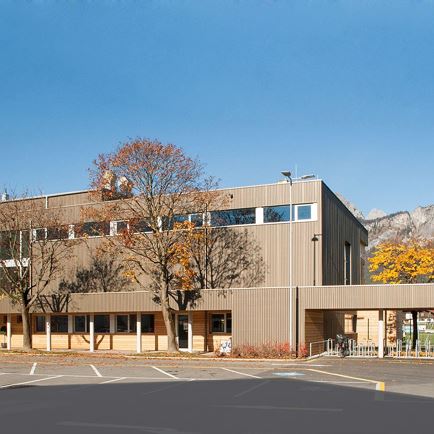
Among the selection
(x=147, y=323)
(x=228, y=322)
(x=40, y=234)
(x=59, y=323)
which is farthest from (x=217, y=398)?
(x=59, y=323)

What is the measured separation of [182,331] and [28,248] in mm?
12529

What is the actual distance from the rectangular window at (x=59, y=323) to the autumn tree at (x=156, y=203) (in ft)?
32.1

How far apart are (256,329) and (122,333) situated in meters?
11.4

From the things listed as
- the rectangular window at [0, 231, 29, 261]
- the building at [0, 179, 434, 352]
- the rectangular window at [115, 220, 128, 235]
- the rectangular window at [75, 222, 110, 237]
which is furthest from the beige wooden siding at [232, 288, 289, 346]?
the rectangular window at [0, 231, 29, 261]

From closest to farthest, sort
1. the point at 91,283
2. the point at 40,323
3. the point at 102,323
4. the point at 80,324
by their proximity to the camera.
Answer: the point at 102,323
the point at 91,283
the point at 80,324
the point at 40,323

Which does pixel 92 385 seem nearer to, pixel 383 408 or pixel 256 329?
pixel 383 408

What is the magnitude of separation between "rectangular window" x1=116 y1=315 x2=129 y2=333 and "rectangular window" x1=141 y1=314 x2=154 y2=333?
1.42m

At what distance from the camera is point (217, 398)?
1744cm

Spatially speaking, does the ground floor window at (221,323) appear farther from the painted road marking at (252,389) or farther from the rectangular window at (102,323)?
the painted road marking at (252,389)

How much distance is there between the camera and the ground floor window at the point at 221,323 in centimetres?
4040

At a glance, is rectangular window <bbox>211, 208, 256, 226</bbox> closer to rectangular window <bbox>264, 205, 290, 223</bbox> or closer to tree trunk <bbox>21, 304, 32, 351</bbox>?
rectangular window <bbox>264, 205, 290, 223</bbox>

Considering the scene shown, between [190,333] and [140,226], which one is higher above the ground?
[140,226]

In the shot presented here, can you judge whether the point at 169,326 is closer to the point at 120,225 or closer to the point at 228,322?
the point at 228,322

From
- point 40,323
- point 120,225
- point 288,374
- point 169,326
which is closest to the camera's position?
point 288,374
